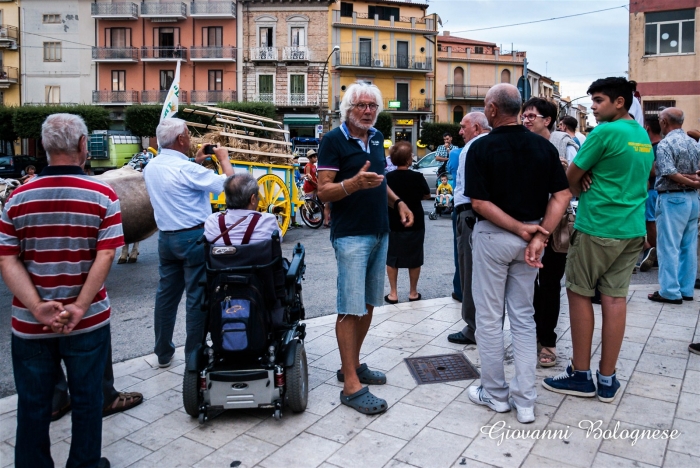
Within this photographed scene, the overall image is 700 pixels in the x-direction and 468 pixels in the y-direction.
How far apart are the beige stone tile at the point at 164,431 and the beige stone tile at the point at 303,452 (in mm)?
632

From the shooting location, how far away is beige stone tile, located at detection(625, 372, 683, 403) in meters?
3.83

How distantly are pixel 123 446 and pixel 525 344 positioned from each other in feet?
7.63

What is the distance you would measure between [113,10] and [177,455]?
4777 cm

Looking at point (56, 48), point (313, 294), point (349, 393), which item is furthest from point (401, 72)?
point (349, 393)

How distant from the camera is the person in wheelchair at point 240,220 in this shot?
3.54m

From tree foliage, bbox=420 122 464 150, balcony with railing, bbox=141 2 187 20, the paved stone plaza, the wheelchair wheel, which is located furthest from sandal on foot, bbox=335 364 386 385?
balcony with railing, bbox=141 2 187 20

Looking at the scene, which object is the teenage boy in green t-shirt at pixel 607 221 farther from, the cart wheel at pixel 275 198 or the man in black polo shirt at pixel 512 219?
the cart wheel at pixel 275 198

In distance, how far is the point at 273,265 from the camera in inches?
138

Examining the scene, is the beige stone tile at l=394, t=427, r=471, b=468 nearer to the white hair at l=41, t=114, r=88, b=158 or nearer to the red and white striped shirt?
the red and white striped shirt

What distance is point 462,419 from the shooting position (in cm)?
352

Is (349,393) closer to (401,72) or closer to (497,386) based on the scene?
(497,386)

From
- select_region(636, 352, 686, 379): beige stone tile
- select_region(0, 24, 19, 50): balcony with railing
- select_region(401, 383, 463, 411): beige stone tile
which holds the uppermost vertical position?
select_region(0, 24, 19, 50): balcony with railing

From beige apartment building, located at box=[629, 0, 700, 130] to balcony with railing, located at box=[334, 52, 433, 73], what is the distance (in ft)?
87.8

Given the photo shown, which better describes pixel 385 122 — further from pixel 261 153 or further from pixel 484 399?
pixel 484 399
